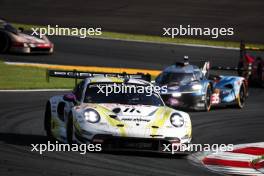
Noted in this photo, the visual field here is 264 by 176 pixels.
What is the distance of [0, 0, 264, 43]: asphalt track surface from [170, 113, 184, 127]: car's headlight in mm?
21194

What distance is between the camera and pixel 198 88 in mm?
21250

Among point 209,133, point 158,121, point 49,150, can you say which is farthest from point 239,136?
point 49,150

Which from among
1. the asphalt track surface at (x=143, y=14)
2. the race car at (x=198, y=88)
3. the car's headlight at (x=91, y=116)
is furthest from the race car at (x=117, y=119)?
the asphalt track surface at (x=143, y=14)

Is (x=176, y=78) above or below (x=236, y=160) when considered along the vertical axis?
above

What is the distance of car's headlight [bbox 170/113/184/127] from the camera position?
14.5 meters

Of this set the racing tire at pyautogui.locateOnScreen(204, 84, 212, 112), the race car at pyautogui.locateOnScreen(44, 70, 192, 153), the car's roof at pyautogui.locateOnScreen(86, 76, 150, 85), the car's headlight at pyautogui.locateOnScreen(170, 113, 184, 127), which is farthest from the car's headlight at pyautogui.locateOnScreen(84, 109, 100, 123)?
the racing tire at pyautogui.locateOnScreen(204, 84, 212, 112)

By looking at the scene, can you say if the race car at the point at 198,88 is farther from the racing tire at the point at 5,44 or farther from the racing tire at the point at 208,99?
the racing tire at the point at 5,44

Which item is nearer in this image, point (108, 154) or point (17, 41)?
point (108, 154)

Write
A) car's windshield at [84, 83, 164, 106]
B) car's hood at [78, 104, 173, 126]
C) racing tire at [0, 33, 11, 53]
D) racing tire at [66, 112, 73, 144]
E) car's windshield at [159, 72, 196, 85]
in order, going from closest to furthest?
car's hood at [78, 104, 173, 126] → racing tire at [66, 112, 73, 144] → car's windshield at [84, 83, 164, 106] → car's windshield at [159, 72, 196, 85] → racing tire at [0, 33, 11, 53]

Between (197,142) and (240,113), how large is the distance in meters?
5.10

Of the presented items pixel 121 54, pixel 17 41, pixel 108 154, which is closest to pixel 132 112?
pixel 108 154

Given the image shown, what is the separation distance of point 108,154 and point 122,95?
1.58 meters

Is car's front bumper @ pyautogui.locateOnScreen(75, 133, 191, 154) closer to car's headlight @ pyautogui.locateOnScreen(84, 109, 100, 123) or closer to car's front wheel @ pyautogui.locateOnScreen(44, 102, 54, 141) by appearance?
car's headlight @ pyautogui.locateOnScreen(84, 109, 100, 123)

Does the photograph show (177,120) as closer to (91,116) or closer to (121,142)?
(121,142)
